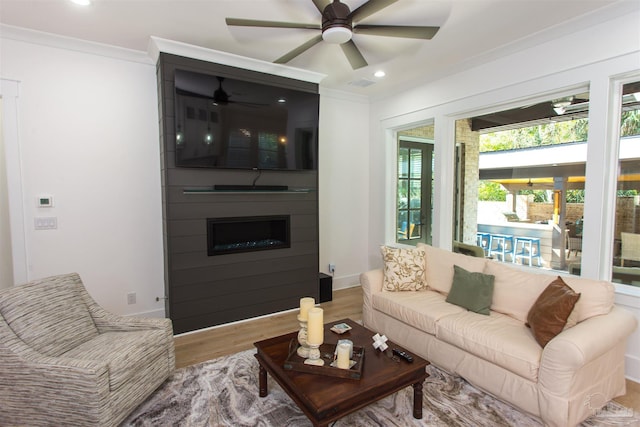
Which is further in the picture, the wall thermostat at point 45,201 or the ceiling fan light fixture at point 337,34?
the wall thermostat at point 45,201

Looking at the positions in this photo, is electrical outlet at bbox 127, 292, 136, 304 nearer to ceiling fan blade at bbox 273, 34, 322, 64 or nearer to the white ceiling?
the white ceiling

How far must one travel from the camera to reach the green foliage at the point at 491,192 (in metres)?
3.71

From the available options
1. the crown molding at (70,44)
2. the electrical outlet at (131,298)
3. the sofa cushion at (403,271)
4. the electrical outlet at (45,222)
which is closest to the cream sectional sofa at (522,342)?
the sofa cushion at (403,271)

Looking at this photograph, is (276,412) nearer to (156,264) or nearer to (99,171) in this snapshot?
(156,264)

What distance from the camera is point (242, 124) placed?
352 cm

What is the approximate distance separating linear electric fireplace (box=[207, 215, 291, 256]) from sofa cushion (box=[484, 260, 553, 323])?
2.27m

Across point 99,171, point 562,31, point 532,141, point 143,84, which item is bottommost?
point 99,171

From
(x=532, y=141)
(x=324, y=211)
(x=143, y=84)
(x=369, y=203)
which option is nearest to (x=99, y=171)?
(x=143, y=84)

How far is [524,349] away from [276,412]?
5.54 ft

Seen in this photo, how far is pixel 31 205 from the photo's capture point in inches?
121

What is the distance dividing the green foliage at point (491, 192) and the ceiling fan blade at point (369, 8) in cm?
252

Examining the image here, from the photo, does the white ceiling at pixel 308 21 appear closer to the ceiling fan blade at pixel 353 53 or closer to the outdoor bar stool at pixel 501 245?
the ceiling fan blade at pixel 353 53

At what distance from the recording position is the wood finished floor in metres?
2.81

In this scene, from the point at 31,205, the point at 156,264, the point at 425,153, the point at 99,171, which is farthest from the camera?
the point at 425,153
